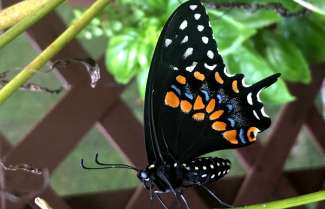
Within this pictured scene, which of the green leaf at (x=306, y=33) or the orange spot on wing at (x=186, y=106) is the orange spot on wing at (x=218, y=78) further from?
the green leaf at (x=306, y=33)

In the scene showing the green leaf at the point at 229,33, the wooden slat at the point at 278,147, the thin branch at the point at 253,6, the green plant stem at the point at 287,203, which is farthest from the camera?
the wooden slat at the point at 278,147

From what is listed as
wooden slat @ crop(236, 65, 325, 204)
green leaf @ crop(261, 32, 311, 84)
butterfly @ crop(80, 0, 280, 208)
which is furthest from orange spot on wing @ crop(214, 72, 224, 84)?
wooden slat @ crop(236, 65, 325, 204)

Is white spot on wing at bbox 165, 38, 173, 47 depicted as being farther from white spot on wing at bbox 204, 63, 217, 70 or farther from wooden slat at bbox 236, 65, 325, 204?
wooden slat at bbox 236, 65, 325, 204

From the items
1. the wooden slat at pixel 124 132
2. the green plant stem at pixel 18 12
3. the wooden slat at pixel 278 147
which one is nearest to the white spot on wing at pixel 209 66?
the green plant stem at pixel 18 12

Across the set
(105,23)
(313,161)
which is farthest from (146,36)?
(313,161)

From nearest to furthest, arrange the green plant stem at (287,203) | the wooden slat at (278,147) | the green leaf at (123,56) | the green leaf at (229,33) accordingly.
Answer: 1. the green plant stem at (287,203)
2. the green leaf at (229,33)
3. the green leaf at (123,56)
4. the wooden slat at (278,147)

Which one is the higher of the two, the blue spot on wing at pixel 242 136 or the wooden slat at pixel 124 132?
the blue spot on wing at pixel 242 136

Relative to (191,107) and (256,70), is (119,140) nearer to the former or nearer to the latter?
(256,70)

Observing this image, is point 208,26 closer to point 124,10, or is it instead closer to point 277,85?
point 277,85
